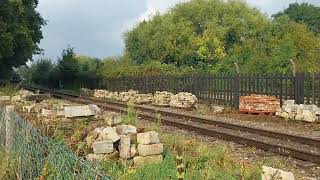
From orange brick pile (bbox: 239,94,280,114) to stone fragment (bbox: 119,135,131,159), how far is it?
15100 mm

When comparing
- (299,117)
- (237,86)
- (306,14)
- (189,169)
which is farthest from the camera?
(306,14)

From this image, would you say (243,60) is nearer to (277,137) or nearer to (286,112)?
(286,112)

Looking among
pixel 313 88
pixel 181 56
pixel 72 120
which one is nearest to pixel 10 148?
pixel 72 120

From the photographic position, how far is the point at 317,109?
18.9m

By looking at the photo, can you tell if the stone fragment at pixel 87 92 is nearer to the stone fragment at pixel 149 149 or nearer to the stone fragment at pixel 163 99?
the stone fragment at pixel 163 99

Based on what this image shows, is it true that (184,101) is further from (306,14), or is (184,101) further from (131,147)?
(306,14)

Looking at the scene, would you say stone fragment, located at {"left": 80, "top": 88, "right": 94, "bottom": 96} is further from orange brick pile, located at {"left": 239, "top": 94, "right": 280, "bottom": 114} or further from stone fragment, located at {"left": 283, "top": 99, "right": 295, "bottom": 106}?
stone fragment, located at {"left": 283, "top": 99, "right": 295, "bottom": 106}

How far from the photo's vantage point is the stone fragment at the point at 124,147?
751 centimetres

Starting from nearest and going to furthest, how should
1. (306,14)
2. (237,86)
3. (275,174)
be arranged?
(275,174)
(237,86)
(306,14)

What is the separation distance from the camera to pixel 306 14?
3396 inches

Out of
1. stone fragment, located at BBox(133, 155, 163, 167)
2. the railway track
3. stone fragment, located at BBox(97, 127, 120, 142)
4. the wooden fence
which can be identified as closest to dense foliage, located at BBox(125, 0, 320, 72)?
the wooden fence

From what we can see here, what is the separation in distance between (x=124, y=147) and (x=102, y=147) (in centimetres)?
34

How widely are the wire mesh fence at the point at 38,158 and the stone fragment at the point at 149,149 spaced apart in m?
1.50

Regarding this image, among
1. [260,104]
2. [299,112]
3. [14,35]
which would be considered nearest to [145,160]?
[299,112]
